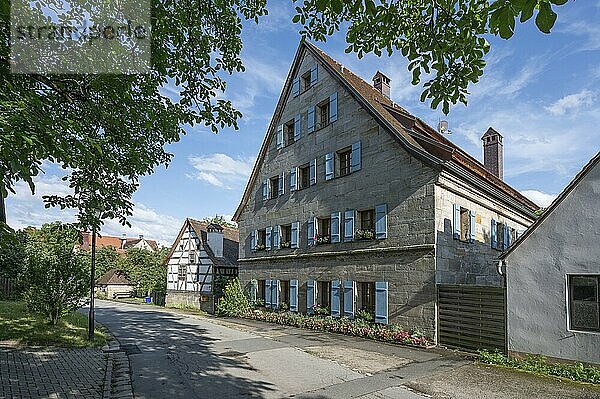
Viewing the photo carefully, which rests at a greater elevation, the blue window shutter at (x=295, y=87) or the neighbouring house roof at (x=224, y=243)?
the blue window shutter at (x=295, y=87)

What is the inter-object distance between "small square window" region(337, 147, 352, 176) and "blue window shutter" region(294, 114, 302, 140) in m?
3.41

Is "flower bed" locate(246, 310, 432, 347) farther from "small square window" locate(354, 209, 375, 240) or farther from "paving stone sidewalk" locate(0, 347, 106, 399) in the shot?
"paving stone sidewalk" locate(0, 347, 106, 399)

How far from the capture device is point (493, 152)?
22297 millimetres

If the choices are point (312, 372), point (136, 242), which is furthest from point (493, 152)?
point (136, 242)

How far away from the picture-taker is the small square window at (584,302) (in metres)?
10.0

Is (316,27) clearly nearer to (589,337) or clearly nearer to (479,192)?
(589,337)

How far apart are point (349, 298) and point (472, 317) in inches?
215

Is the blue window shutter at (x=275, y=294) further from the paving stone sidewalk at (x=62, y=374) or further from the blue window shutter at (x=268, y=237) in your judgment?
the paving stone sidewalk at (x=62, y=374)

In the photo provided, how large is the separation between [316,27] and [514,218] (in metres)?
16.0

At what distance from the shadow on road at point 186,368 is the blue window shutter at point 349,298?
16.0ft

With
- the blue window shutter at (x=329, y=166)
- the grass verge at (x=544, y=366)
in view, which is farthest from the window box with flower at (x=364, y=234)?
the grass verge at (x=544, y=366)

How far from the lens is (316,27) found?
7.31 meters

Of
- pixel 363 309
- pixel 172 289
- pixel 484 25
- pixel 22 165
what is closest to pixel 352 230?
pixel 363 309

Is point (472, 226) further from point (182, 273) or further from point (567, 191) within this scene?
point (182, 273)
